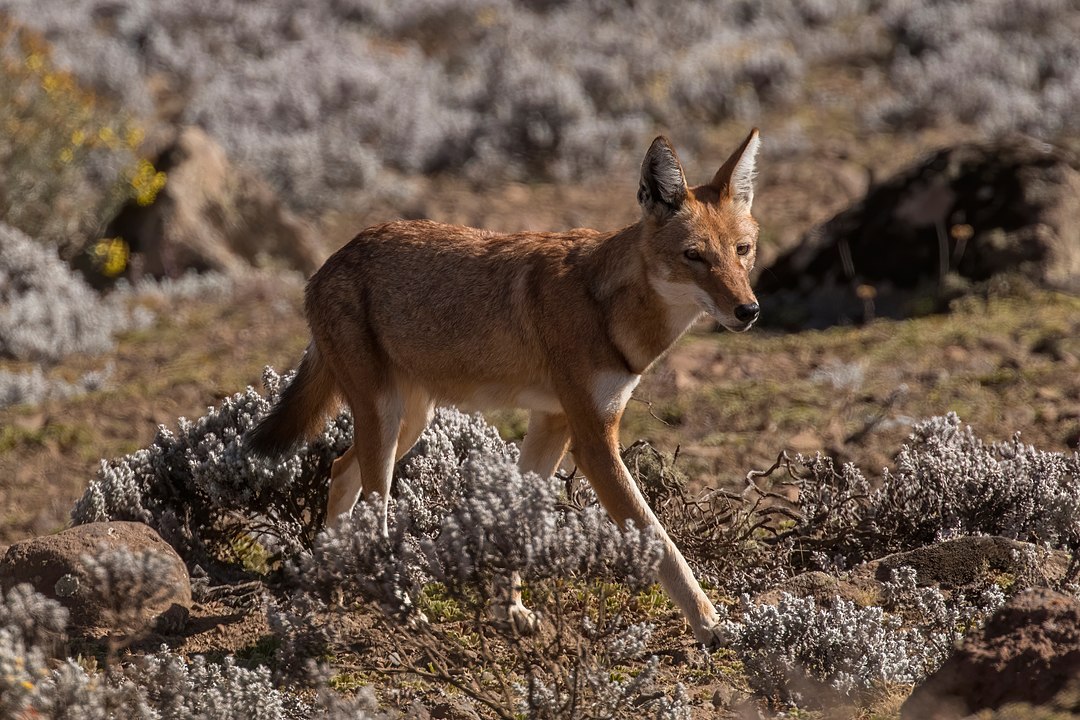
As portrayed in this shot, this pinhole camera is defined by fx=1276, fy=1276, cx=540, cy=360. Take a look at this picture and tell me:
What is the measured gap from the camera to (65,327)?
10180 millimetres

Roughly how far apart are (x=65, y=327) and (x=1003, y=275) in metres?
7.37

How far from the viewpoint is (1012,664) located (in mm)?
3605

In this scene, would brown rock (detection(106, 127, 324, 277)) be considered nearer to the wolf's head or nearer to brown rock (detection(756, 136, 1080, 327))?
brown rock (detection(756, 136, 1080, 327))

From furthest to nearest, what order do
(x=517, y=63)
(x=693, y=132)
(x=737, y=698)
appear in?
(x=517, y=63) → (x=693, y=132) → (x=737, y=698)

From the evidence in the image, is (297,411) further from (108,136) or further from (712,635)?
(108,136)

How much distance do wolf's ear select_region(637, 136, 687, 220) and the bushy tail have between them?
167 cm

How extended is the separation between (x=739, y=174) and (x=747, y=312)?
2.47ft

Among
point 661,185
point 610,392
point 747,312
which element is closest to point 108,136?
point 661,185

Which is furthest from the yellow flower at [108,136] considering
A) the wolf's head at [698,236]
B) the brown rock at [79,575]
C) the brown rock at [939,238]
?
the wolf's head at [698,236]

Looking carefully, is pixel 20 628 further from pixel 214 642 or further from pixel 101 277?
pixel 101 277

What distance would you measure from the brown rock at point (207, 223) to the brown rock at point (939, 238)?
4.79 m

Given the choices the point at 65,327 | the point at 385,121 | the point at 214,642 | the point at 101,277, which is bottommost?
the point at 214,642

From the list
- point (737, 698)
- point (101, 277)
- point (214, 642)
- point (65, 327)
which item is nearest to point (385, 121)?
point (101, 277)

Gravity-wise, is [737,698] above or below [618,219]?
below
